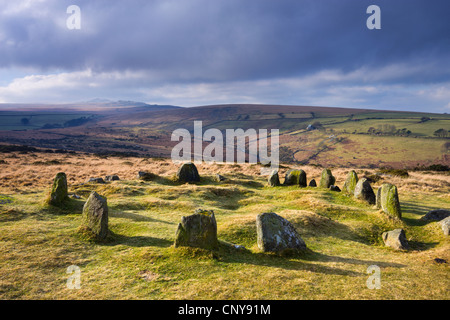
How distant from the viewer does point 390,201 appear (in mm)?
17203

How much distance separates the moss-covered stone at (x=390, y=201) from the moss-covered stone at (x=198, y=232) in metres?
13.1

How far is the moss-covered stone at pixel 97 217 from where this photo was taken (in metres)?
11.9

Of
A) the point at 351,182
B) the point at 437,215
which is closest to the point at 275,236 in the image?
the point at 437,215

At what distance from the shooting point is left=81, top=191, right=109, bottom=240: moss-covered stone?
469 inches

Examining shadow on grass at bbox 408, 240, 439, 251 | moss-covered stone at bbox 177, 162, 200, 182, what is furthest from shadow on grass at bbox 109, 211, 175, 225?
shadow on grass at bbox 408, 240, 439, 251

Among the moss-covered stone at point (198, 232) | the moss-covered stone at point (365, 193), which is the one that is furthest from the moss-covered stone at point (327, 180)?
the moss-covered stone at point (198, 232)

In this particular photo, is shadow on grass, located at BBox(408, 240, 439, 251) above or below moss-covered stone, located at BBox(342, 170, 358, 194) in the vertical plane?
below

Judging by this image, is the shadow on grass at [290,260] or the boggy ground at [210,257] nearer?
the boggy ground at [210,257]

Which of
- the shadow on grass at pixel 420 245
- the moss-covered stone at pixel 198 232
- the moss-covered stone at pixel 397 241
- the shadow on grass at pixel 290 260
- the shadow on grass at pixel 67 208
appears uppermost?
the moss-covered stone at pixel 198 232

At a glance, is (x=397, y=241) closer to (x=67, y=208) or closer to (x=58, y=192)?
(x=67, y=208)

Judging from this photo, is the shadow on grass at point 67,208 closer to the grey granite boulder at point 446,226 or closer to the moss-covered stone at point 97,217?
the moss-covered stone at point 97,217

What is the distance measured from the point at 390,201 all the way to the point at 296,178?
10.9 m

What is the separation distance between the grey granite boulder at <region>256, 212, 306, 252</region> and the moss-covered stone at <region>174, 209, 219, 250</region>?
7.27 ft

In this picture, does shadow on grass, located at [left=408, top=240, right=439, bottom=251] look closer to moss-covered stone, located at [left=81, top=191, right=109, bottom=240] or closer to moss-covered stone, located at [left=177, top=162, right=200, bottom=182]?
moss-covered stone, located at [left=81, top=191, right=109, bottom=240]
